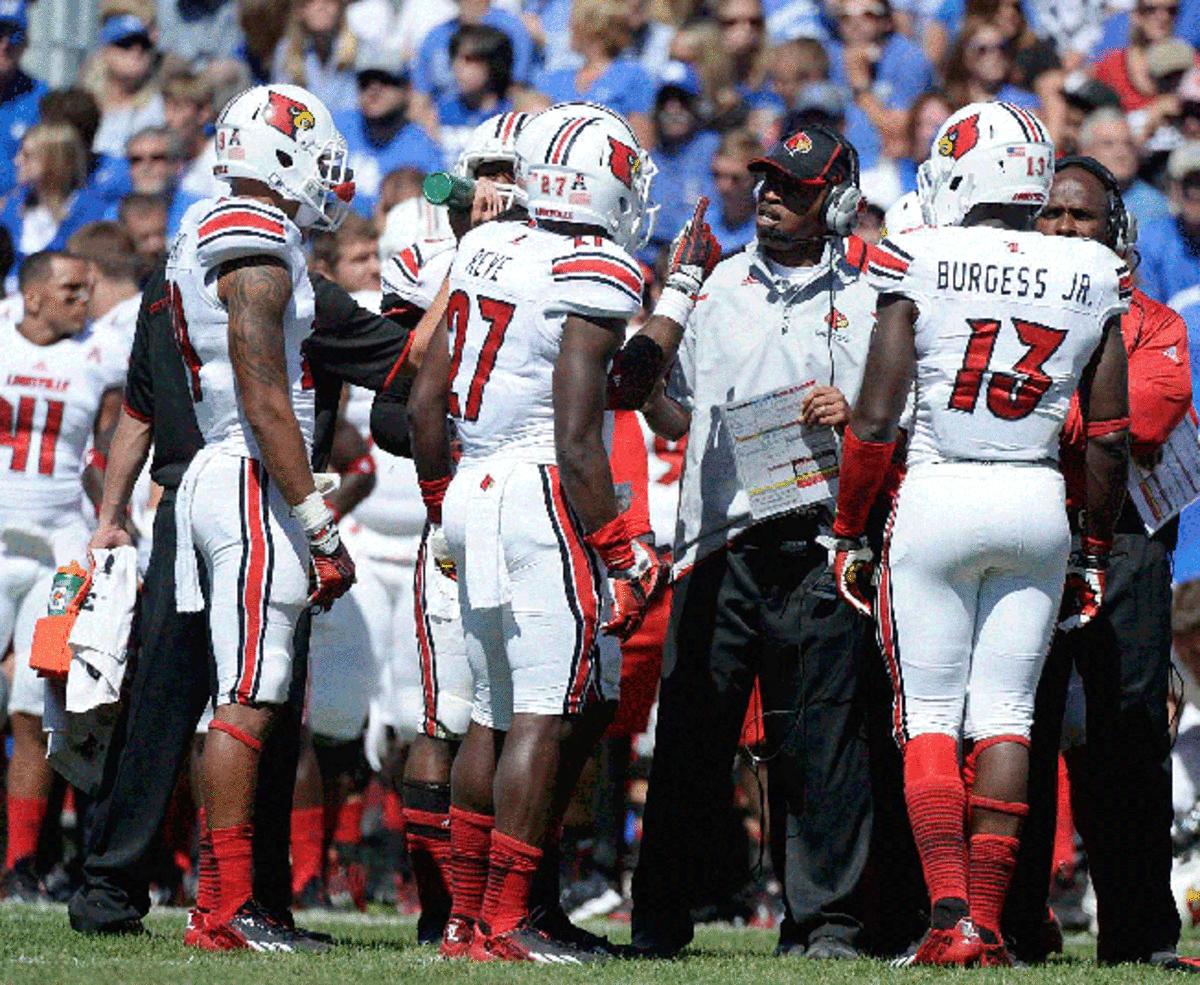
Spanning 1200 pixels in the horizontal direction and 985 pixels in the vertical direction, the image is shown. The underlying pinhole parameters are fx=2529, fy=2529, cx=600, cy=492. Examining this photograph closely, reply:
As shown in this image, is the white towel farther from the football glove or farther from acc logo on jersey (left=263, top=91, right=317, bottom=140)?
the football glove

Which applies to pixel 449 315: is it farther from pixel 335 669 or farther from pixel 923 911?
pixel 335 669

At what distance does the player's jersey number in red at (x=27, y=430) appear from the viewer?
948 centimetres

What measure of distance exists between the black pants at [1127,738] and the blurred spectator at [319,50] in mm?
8321

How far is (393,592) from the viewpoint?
9891mm

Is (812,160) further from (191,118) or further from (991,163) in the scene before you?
(191,118)

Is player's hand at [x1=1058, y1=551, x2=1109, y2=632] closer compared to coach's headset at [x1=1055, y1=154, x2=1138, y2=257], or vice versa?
player's hand at [x1=1058, y1=551, x2=1109, y2=632]

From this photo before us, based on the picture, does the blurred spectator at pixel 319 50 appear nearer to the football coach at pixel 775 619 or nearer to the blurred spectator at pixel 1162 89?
the blurred spectator at pixel 1162 89

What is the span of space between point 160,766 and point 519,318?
1666mm

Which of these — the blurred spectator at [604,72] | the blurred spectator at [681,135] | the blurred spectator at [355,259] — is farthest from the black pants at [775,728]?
the blurred spectator at [604,72]

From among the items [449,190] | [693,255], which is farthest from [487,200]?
[693,255]

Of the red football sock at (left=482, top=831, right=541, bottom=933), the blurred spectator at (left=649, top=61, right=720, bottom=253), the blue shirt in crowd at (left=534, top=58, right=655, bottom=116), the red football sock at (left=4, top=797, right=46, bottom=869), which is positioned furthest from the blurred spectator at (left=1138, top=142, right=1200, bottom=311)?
the red football sock at (left=482, top=831, right=541, bottom=933)

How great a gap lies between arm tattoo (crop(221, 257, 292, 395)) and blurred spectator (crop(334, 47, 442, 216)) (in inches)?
261

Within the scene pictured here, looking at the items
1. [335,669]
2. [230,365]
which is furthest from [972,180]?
[335,669]

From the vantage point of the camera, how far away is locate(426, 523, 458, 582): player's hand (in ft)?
23.2
